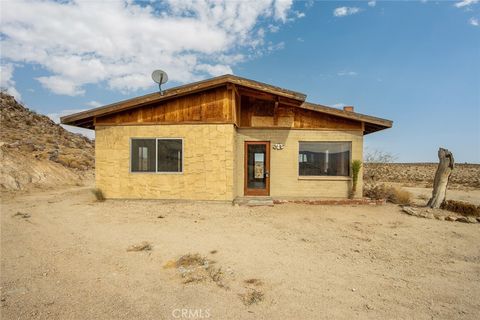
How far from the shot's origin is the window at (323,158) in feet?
37.0

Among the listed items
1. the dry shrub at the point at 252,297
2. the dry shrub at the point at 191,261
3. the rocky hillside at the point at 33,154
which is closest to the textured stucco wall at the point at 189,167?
the dry shrub at the point at 191,261

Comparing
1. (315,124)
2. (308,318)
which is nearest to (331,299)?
(308,318)

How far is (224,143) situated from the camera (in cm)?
1005

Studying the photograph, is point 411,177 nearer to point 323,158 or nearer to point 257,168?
point 323,158

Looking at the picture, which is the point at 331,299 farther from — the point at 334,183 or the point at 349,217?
the point at 334,183

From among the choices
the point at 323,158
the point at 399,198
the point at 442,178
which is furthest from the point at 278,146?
the point at 442,178

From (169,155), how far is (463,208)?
1013 cm

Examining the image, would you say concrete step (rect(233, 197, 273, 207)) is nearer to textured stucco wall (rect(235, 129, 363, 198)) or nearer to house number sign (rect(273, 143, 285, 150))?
textured stucco wall (rect(235, 129, 363, 198))

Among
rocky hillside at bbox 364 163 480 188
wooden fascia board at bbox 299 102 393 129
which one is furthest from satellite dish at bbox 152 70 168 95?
rocky hillside at bbox 364 163 480 188

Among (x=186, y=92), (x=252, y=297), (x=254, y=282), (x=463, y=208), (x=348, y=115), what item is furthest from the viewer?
(x=348, y=115)

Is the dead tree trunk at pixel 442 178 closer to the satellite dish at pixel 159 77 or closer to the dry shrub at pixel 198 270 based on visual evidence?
the dry shrub at pixel 198 270

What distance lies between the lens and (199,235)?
644cm

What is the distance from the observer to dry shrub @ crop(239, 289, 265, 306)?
3.47 meters

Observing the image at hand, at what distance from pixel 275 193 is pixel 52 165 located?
14.9m
